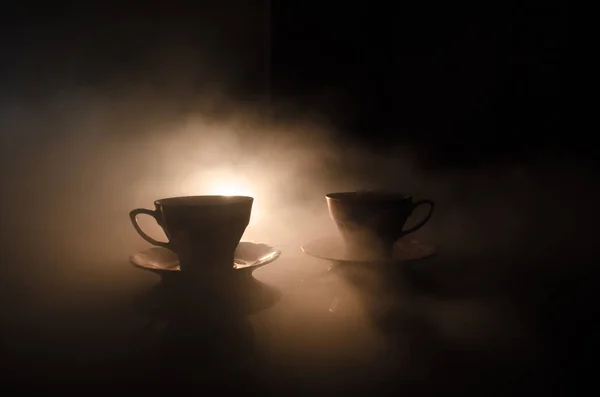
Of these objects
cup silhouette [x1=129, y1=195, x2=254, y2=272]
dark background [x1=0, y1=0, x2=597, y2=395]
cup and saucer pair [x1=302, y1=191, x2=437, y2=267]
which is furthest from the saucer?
dark background [x1=0, y1=0, x2=597, y2=395]

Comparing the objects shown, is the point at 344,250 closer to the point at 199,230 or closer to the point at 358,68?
the point at 199,230

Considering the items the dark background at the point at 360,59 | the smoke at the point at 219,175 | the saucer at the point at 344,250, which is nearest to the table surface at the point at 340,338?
the saucer at the point at 344,250

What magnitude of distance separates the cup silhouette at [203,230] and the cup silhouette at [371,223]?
0.43 feet

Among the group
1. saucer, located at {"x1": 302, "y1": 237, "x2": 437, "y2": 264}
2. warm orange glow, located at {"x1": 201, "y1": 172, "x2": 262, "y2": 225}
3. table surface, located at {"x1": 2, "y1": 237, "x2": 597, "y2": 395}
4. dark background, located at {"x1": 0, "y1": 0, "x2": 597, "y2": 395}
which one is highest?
dark background, located at {"x1": 0, "y1": 0, "x2": 597, "y2": 395}

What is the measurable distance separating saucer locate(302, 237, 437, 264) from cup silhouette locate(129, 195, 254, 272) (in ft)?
0.38

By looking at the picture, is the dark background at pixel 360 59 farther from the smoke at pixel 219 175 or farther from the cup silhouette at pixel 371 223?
the cup silhouette at pixel 371 223

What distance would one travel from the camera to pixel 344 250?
65cm

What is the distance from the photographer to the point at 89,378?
1.38ft

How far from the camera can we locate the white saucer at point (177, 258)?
59cm

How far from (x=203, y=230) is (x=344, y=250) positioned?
0.66 feet

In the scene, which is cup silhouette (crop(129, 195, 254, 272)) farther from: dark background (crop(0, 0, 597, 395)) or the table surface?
dark background (crop(0, 0, 597, 395))

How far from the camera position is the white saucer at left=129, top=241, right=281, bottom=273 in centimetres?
59

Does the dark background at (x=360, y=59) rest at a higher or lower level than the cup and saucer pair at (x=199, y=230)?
higher

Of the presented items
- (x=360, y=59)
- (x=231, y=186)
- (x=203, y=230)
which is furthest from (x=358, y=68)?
(x=203, y=230)
